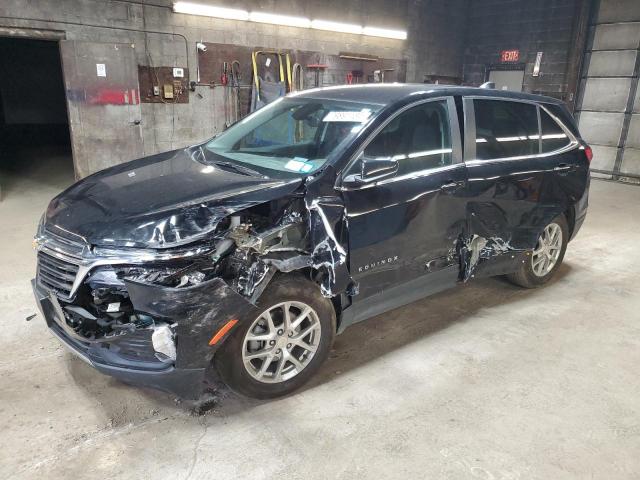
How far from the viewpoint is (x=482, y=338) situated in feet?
10.6

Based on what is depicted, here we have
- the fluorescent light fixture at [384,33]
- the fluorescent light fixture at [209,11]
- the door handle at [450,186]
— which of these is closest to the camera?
the door handle at [450,186]

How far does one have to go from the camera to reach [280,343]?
2.45 meters

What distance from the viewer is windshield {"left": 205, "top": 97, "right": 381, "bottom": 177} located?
269 cm

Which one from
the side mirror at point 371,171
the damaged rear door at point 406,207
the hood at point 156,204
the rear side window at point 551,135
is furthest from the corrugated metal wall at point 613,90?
the hood at point 156,204

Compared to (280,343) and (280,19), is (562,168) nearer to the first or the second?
(280,343)

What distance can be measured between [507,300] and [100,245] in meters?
3.04

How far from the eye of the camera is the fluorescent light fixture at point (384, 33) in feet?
32.0

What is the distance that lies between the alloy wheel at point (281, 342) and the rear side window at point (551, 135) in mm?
2394

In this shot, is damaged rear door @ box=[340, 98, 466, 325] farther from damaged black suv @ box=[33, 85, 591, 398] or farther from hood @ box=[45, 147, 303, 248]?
hood @ box=[45, 147, 303, 248]

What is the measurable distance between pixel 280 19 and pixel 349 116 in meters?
6.54

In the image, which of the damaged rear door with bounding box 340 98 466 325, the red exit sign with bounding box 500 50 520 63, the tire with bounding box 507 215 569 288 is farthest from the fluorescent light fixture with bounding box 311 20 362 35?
the damaged rear door with bounding box 340 98 466 325

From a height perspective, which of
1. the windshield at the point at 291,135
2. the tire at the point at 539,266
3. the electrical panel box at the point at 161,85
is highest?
the electrical panel box at the point at 161,85

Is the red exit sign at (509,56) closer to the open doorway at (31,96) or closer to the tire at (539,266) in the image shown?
the tire at (539,266)

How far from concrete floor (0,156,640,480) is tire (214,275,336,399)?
13 cm
